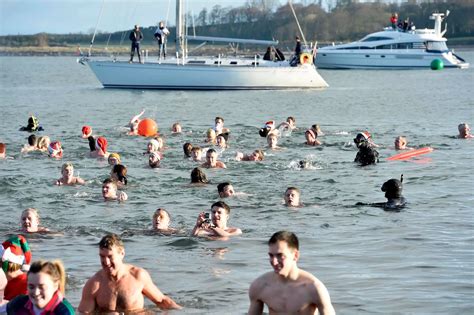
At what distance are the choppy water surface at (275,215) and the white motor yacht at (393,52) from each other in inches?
2011

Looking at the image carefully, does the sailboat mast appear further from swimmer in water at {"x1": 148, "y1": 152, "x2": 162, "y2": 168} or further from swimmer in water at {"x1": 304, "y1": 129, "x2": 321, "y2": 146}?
Result: swimmer in water at {"x1": 148, "y1": 152, "x2": 162, "y2": 168}

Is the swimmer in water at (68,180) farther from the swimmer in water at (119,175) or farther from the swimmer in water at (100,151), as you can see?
the swimmer in water at (100,151)

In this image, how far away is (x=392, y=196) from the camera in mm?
18250

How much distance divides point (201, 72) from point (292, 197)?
3575 centimetres

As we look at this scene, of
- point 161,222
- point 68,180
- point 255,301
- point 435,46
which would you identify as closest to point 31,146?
point 68,180

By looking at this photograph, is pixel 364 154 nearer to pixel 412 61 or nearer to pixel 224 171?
pixel 224 171

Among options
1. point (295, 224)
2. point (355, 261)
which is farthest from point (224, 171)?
point (355, 261)

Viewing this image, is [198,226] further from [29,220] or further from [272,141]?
[272,141]

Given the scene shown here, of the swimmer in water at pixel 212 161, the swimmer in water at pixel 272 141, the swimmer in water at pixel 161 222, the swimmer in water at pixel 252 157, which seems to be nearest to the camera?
the swimmer in water at pixel 161 222

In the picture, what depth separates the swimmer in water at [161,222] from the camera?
609 inches

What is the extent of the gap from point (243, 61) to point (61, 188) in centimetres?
3378

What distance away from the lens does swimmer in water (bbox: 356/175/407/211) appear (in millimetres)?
17969

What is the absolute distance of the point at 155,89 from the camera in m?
53.5

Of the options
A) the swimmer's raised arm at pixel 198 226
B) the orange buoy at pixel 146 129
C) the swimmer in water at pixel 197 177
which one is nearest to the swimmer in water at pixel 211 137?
the orange buoy at pixel 146 129
